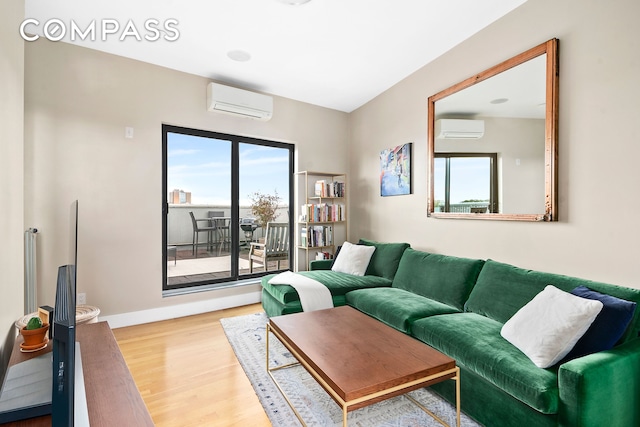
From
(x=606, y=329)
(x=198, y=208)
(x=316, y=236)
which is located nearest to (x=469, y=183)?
(x=606, y=329)

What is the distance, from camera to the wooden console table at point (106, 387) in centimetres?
98

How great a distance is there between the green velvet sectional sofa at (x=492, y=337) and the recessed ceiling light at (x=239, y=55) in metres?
2.38

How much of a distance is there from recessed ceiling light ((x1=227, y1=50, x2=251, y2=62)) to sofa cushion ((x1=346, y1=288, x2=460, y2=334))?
2.60 m

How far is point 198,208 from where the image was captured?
3779 millimetres

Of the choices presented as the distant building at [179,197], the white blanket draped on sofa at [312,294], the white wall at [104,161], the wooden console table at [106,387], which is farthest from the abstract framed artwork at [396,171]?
the wooden console table at [106,387]

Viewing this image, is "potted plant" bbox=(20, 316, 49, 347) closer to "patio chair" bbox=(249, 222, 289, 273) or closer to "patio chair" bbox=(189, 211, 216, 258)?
"patio chair" bbox=(189, 211, 216, 258)

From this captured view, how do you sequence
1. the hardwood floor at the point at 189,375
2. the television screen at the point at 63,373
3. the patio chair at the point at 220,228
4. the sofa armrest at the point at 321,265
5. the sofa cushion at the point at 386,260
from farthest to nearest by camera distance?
the patio chair at the point at 220,228 < the sofa armrest at the point at 321,265 < the sofa cushion at the point at 386,260 < the hardwood floor at the point at 189,375 < the television screen at the point at 63,373

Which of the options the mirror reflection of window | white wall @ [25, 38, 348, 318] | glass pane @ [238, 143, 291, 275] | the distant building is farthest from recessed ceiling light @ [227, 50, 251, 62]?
the mirror reflection of window

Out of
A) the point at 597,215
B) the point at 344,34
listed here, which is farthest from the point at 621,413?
the point at 344,34

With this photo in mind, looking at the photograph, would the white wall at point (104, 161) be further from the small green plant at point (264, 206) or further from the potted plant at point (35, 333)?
the potted plant at point (35, 333)

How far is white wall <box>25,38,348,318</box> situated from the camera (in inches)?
107

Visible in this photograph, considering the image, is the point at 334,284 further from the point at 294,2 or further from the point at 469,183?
the point at 294,2

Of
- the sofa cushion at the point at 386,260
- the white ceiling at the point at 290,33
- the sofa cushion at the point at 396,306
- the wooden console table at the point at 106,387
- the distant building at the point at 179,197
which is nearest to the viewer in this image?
the wooden console table at the point at 106,387

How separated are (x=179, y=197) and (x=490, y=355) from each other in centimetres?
341
